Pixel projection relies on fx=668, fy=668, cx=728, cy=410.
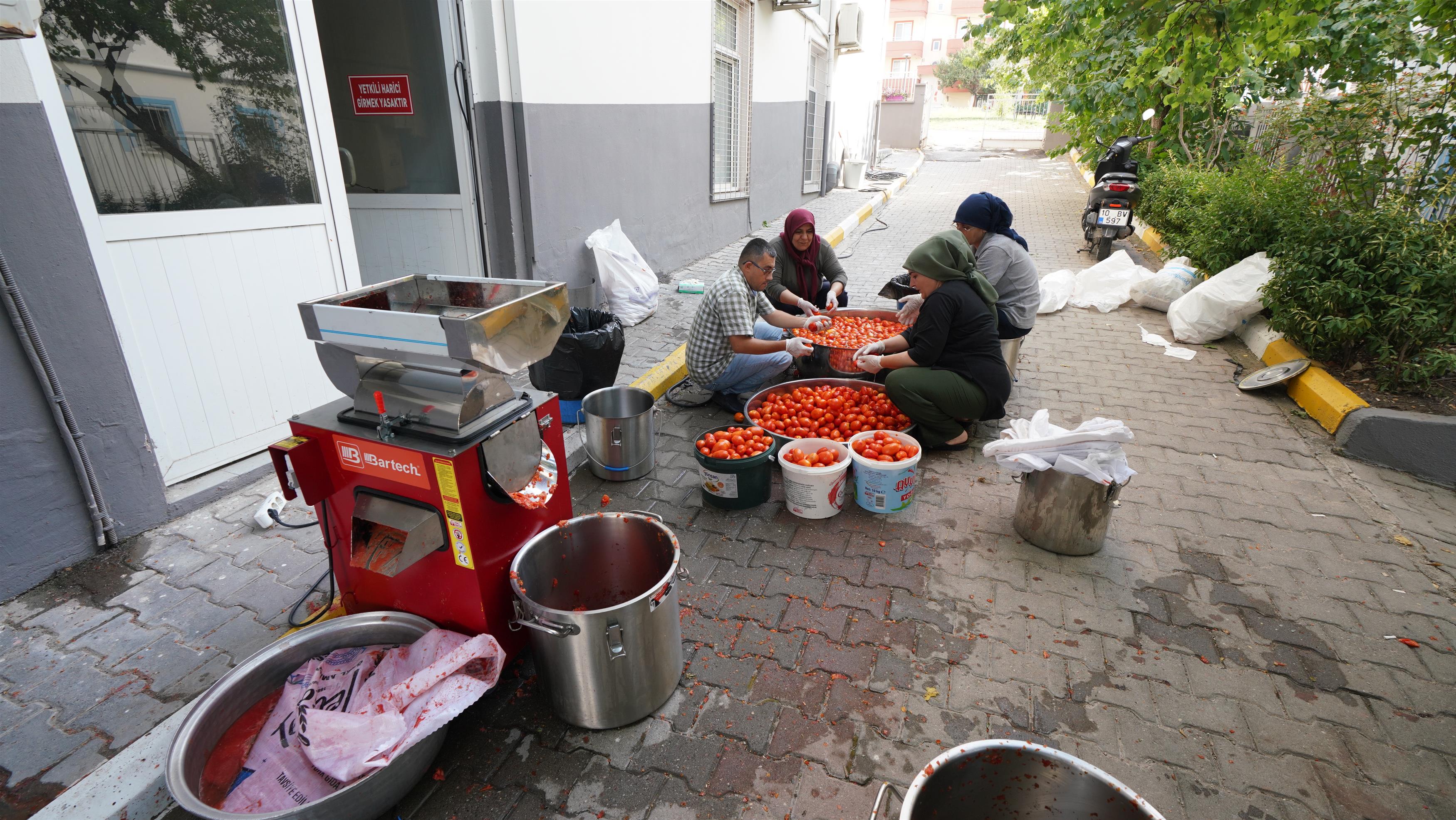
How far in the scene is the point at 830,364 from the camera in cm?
527

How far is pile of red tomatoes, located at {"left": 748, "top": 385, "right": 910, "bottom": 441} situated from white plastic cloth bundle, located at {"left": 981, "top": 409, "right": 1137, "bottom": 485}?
1032 mm

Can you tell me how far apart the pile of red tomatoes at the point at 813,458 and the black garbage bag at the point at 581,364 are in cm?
149

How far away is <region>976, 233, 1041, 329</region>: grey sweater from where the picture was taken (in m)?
5.21

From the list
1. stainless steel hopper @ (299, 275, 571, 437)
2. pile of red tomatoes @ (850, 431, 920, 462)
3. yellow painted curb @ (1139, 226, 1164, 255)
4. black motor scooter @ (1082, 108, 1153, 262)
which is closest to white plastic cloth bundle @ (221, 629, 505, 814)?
stainless steel hopper @ (299, 275, 571, 437)

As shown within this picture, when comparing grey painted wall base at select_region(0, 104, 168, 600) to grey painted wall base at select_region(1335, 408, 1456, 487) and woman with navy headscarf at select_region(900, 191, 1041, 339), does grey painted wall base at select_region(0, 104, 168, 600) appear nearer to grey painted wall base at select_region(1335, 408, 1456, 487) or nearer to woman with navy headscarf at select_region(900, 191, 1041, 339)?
woman with navy headscarf at select_region(900, 191, 1041, 339)

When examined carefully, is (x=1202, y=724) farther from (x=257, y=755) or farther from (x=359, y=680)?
(x=257, y=755)

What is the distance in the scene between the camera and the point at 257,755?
7.08 ft

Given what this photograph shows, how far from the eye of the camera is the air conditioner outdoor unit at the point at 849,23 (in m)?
16.0

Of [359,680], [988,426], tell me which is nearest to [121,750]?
[359,680]

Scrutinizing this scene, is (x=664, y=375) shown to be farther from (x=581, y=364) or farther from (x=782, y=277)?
(x=782, y=277)

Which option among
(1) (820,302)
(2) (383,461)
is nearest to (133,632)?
Result: (2) (383,461)

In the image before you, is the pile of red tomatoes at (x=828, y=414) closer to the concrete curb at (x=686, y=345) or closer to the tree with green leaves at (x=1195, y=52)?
the concrete curb at (x=686, y=345)

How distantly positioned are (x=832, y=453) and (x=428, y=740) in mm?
2439

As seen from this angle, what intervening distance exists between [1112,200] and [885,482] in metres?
8.93
